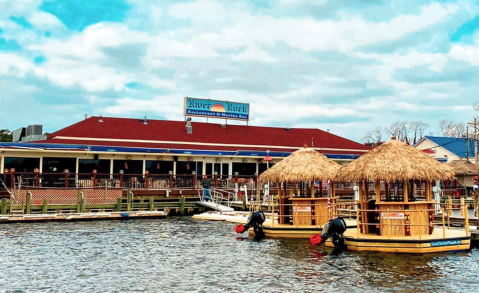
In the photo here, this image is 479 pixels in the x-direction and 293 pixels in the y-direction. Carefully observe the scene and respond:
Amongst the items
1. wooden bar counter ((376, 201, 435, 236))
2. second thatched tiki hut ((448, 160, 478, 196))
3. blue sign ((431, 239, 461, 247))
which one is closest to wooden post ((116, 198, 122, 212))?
wooden bar counter ((376, 201, 435, 236))

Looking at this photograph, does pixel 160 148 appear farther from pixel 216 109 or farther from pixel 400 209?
pixel 400 209

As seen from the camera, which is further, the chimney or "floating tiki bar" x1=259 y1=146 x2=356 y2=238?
the chimney

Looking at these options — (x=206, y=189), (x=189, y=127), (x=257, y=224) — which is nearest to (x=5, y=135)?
(x=189, y=127)

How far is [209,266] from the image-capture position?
16156mm

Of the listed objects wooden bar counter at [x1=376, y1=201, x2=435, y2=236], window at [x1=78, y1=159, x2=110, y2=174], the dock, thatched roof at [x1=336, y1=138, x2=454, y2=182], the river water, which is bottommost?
the river water

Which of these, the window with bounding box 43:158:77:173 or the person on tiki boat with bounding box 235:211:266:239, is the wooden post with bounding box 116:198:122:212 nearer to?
the window with bounding box 43:158:77:173

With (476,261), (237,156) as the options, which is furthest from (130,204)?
(476,261)

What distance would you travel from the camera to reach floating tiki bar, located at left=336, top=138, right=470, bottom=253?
57.1 feet

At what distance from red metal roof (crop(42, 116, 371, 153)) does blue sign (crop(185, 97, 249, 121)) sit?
1.10 m

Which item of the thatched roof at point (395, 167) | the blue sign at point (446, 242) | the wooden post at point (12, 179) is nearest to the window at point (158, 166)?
the wooden post at point (12, 179)

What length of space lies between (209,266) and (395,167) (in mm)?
7693

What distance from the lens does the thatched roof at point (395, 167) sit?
696 inches

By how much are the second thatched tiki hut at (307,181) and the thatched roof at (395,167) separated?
2.28 metres

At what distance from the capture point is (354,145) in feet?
174
